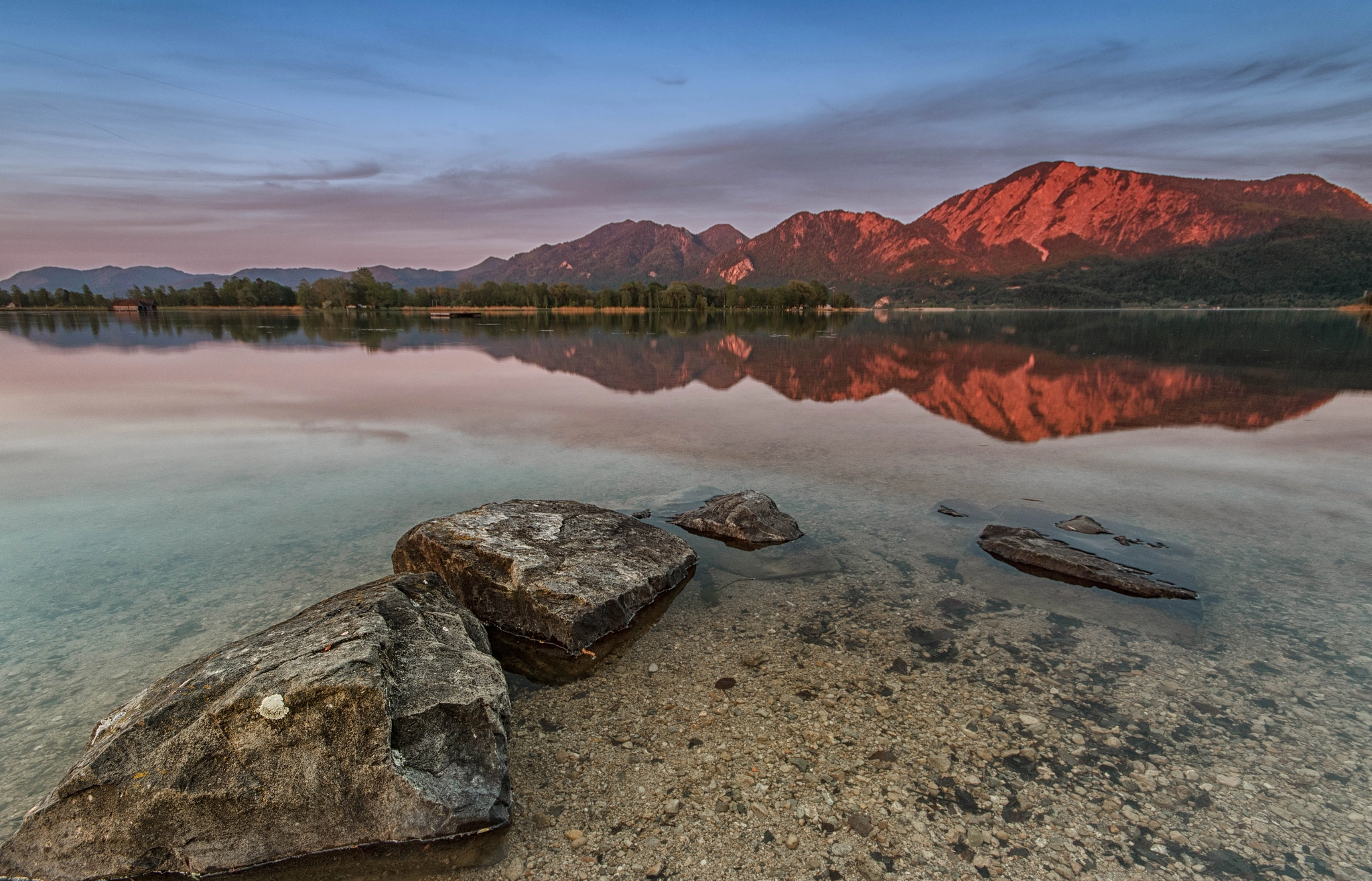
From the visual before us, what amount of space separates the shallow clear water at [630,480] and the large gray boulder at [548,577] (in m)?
0.99

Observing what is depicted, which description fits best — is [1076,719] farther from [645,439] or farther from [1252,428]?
[1252,428]

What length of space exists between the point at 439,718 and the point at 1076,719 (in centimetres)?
682

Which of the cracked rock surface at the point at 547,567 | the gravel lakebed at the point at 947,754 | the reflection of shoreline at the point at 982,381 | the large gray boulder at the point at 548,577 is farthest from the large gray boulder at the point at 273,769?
the reflection of shoreline at the point at 982,381

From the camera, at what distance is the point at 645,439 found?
19.6 metres

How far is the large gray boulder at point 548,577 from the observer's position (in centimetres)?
823

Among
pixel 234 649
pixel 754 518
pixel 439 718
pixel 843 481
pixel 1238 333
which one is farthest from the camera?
pixel 1238 333

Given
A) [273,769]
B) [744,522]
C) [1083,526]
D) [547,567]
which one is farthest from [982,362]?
[273,769]

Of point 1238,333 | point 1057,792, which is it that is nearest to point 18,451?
point 1057,792

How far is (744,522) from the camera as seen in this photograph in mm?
11789

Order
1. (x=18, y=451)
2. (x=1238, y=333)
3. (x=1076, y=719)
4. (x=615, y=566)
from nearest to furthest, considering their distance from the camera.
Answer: (x=1076, y=719)
(x=615, y=566)
(x=18, y=451)
(x=1238, y=333)

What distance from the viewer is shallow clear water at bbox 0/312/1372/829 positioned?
8492mm

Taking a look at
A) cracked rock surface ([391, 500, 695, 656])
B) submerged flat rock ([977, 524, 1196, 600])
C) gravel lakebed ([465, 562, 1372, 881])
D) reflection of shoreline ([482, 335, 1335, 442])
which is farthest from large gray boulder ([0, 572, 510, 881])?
reflection of shoreline ([482, 335, 1335, 442])

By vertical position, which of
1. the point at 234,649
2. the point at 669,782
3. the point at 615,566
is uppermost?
the point at 234,649

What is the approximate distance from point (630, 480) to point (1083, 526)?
1023 centimetres
